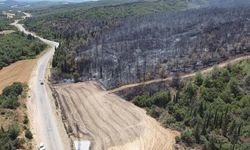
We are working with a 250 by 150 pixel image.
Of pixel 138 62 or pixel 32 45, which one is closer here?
pixel 138 62

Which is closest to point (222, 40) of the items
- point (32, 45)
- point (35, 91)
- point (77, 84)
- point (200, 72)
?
point (200, 72)

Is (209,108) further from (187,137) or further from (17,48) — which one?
(17,48)

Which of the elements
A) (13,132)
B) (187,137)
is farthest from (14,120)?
(187,137)

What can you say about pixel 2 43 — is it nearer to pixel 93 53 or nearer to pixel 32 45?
pixel 32 45

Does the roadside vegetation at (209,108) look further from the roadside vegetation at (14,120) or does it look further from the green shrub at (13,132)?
the green shrub at (13,132)

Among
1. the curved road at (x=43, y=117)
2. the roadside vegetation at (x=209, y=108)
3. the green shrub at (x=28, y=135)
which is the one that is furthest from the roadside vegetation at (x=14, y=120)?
the roadside vegetation at (x=209, y=108)

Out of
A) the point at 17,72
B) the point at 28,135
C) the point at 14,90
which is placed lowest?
the point at 17,72
